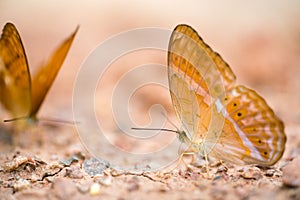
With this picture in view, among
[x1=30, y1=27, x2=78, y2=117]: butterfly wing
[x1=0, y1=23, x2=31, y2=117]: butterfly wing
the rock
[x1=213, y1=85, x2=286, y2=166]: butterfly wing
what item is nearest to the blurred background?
[x1=0, y1=23, x2=31, y2=117]: butterfly wing

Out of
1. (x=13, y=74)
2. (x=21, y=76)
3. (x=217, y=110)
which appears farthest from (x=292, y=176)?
(x=13, y=74)

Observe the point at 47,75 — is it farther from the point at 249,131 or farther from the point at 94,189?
the point at 249,131

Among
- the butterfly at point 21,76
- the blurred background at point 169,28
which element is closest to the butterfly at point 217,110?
the butterfly at point 21,76

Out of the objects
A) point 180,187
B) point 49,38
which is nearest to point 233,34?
point 49,38

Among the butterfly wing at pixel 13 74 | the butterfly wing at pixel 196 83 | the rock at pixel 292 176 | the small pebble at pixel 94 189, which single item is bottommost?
the small pebble at pixel 94 189

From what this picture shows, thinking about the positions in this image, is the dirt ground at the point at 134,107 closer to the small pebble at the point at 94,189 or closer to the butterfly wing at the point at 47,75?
the small pebble at the point at 94,189

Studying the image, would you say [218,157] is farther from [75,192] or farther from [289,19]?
[289,19]
